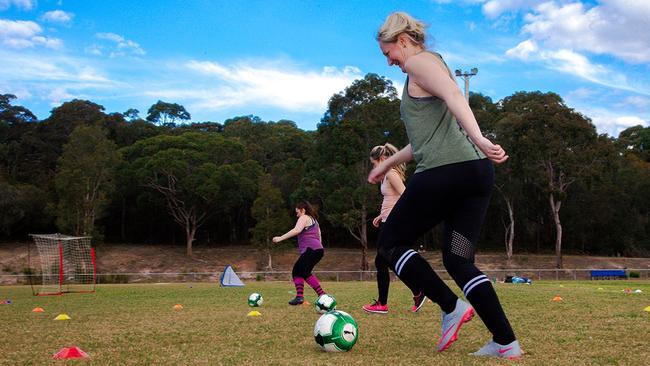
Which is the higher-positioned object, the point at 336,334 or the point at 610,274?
the point at 336,334

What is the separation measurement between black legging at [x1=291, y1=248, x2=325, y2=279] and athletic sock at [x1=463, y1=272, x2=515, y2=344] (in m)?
6.29

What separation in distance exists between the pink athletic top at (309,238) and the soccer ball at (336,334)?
221 inches

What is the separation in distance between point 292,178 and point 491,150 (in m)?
51.9

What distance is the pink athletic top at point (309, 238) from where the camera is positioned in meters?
10.5

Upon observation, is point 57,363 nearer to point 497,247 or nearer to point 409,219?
point 409,219

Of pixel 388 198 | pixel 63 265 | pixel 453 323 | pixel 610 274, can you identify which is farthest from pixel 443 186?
pixel 610 274

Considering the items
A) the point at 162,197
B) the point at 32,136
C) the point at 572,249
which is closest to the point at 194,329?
the point at 162,197

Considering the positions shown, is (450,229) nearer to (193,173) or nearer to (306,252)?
(306,252)

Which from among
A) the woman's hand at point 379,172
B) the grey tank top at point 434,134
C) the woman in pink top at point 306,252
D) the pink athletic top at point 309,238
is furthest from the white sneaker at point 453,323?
the pink athletic top at point 309,238

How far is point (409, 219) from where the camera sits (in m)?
4.35

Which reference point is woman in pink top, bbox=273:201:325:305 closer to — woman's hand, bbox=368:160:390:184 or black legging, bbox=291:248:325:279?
black legging, bbox=291:248:325:279

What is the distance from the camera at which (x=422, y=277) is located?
446cm

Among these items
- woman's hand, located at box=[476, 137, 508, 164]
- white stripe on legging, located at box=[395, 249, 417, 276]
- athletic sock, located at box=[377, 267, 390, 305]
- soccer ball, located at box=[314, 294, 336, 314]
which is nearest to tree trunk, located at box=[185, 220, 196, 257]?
soccer ball, located at box=[314, 294, 336, 314]

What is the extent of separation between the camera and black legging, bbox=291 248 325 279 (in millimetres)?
10320
